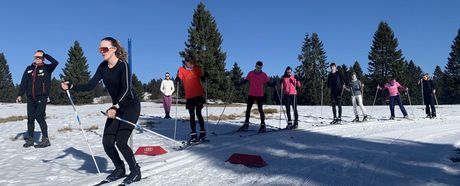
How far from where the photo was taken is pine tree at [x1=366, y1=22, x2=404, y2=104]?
220 feet

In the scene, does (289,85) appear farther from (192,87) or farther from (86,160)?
(86,160)

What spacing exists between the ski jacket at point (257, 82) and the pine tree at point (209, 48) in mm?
33406

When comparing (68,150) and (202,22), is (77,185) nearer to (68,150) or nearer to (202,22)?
(68,150)

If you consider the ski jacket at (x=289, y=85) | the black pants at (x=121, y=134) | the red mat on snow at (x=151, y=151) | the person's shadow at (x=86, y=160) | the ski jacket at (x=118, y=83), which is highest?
the ski jacket at (x=289, y=85)

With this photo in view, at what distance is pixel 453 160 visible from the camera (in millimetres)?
7621

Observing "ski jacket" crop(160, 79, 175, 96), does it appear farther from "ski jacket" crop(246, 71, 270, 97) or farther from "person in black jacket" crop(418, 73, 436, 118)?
"person in black jacket" crop(418, 73, 436, 118)

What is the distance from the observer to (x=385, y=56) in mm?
67875

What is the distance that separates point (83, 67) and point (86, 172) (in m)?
57.0

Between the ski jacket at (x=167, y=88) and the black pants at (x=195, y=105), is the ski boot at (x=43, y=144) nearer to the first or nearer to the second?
the black pants at (x=195, y=105)

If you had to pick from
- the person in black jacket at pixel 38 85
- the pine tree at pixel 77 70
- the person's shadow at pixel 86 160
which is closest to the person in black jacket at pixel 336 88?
the person's shadow at pixel 86 160

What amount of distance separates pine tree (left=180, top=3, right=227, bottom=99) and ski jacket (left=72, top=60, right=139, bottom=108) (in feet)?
130

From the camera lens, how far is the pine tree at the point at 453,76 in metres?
72.6

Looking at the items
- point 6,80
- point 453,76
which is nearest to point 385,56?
point 453,76

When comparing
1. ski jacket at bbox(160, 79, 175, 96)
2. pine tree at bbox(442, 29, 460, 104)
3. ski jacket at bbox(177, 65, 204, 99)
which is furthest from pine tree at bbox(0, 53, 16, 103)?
ski jacket at bbox(177, 65, 204, 99)
